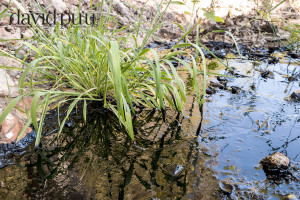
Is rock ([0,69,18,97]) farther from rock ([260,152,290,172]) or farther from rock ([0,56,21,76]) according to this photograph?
rock ([260,152,290,172])

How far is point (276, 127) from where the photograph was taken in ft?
5.16

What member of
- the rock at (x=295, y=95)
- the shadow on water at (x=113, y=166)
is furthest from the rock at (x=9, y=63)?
the rock at (x=295, y=95)

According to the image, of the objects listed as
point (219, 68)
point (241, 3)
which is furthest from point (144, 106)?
point (241, 3)

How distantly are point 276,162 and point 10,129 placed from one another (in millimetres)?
1277

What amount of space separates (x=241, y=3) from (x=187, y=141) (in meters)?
3.71

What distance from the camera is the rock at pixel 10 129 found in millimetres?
1368

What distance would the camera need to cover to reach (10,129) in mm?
1411

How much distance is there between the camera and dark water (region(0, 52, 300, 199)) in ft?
3.56

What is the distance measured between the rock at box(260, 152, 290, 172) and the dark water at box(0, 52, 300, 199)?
0.03m

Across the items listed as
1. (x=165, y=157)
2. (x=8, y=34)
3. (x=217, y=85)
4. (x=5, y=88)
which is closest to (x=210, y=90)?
(x=217, y=85)

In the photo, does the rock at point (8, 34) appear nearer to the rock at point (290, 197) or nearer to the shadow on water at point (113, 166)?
the shadow on water at point (113, 166)

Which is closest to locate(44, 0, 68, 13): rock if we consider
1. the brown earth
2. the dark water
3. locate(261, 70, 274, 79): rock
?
the brown earth

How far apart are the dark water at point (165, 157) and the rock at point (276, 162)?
0.03m

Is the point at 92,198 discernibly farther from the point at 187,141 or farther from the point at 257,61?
the point at 257,61
